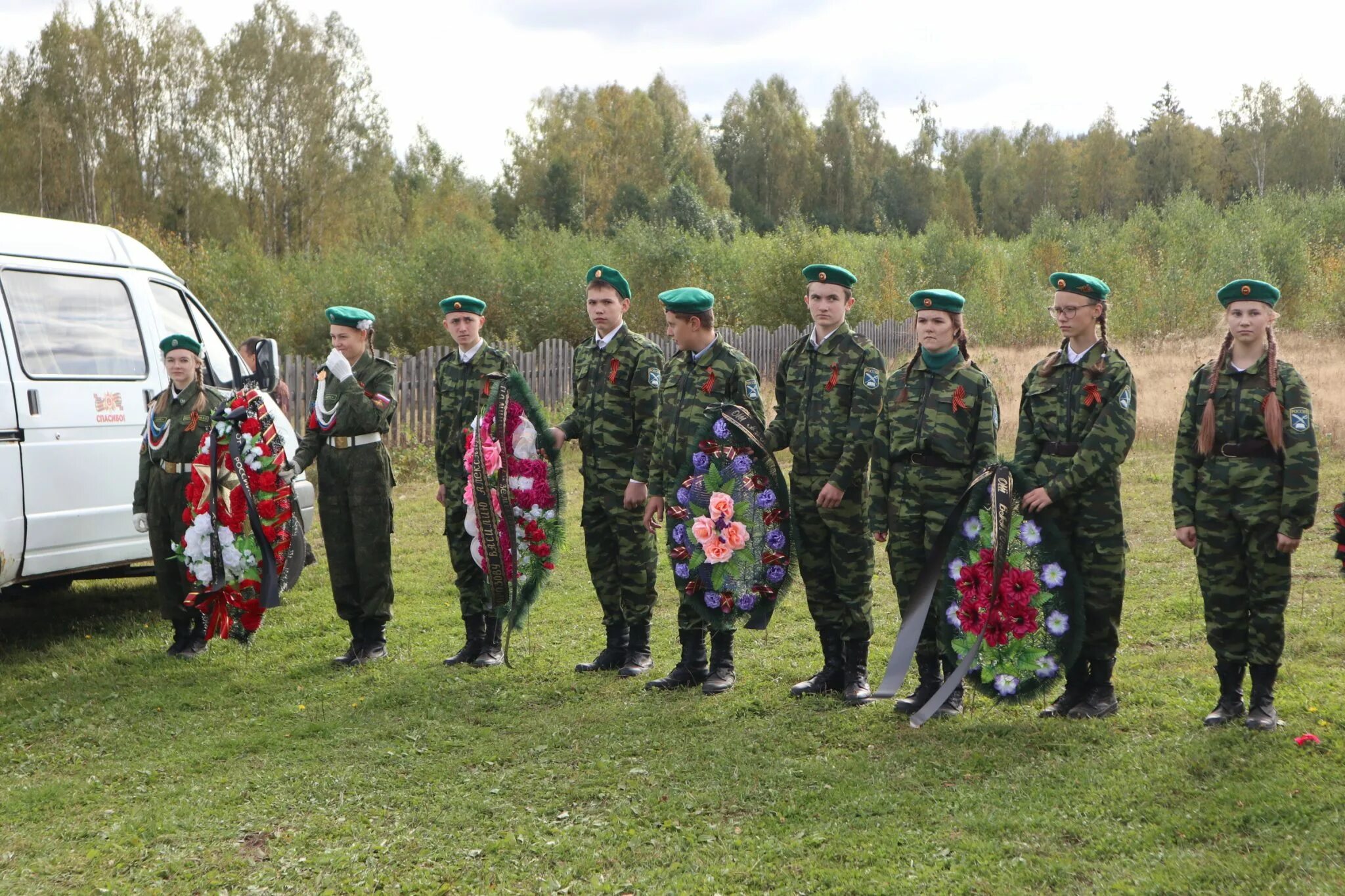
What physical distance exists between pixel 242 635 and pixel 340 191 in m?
38.4

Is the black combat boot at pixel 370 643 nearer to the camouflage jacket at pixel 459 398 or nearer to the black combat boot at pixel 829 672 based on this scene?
the camouflage jacket at pixel 459 398

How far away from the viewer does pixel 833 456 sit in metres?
5.71

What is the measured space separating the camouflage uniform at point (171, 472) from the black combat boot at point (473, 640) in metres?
1.74

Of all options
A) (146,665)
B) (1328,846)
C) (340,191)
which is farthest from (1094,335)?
(340,191)

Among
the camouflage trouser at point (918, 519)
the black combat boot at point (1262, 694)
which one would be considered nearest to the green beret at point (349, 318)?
the camouflage trouser at point (918, 519)

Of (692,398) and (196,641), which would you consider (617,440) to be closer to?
(692,398)

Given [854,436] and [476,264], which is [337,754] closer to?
[854,436]

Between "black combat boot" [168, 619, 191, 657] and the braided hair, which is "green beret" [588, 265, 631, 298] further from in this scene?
"black combat boot" [168, 619, 191, 657]

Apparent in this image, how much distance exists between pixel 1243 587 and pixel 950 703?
140 centimetres

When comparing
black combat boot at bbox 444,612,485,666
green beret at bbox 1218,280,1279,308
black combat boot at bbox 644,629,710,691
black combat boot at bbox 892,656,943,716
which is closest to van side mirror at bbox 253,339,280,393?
black combat boot at bbox 444,612,485,666

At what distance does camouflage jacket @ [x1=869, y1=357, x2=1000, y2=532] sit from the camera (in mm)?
5320

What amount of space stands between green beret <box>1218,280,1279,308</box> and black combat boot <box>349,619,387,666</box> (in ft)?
16.1

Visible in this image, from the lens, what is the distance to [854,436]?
18.3 feet

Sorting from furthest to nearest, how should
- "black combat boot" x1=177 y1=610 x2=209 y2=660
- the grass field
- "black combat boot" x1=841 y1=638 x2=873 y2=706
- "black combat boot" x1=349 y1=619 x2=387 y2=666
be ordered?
"black combat boot" x1=177 y1=610 x2=209 y2=660 < "black combat boot" x1=349 y1=619 x2=387 y2=666 < "black combat boot" x1=841 y1=638 x2=873 y2=706 < the grass field
